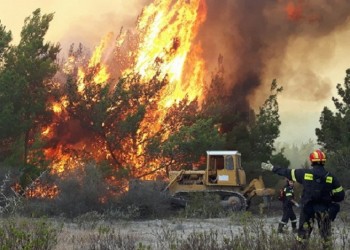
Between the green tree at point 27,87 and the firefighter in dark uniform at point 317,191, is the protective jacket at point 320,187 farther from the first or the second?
the green tree at point 27,87

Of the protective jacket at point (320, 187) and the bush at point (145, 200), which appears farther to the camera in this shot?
the bush at point (145, 200)

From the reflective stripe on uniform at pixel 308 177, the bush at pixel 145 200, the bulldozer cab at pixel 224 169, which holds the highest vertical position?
the bulldozer cab at pixel 224 169

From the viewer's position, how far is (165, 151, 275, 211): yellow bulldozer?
2130 centimetres

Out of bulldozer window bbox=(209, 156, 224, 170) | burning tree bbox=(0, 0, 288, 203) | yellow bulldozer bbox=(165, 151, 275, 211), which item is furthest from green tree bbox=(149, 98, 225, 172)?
yellow bulldozer bbox=(165, 151, 275, 211)

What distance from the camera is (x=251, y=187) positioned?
21859 millimetres

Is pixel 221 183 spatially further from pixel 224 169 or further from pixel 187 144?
pixel 187 144

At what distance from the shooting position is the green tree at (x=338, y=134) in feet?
82.6

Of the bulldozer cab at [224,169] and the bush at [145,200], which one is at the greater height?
the bulldozer cab at [224,169]

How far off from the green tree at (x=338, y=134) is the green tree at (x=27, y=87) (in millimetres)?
15191

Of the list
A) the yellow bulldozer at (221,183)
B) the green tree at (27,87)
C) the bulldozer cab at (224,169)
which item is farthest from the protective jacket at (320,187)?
the green tree at (27,87)

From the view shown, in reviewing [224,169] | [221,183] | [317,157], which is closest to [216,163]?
[224,169]

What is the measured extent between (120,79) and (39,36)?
5195mm

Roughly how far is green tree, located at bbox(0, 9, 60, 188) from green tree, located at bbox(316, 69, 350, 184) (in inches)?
598

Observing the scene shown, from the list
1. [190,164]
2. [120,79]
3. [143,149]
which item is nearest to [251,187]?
[190,164]
